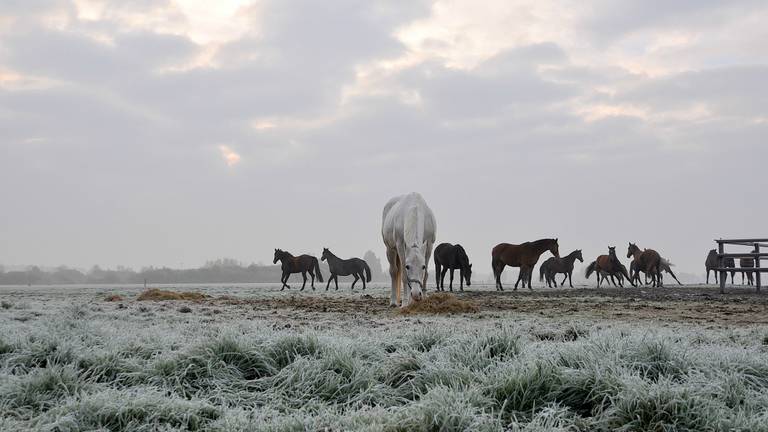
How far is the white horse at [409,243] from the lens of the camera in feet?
34.9

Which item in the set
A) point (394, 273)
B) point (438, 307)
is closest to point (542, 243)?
point (394, 273)

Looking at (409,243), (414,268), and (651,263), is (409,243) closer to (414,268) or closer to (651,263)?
(414,268)

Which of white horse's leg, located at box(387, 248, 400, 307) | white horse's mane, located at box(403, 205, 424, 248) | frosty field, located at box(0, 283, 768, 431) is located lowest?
frosty field, located at box(0, 283, 768, 431)

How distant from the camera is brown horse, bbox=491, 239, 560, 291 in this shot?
74.6 ft

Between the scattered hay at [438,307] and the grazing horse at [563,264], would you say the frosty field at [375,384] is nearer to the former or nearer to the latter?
the scattered hay at [438,307]

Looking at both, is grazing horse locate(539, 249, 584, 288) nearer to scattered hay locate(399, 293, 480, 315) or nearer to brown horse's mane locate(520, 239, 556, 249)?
brown horse's mane locate(520, 239, 556, 249)

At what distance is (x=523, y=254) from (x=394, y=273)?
39.2 ft

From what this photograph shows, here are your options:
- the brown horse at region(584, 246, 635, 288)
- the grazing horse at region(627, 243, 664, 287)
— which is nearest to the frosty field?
the grazing horse at region(627, 243, 664, 287)

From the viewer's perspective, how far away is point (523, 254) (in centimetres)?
2319

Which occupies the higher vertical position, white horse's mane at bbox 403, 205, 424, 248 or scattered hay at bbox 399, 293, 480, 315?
white horse's mane at bbox 403, 205, 424, 248

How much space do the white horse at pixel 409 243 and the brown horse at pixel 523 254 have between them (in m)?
10.4

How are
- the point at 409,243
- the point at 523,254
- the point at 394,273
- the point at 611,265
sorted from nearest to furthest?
the point at 409,243
the point at 394,273
the point at 523,254
the point at 611,265

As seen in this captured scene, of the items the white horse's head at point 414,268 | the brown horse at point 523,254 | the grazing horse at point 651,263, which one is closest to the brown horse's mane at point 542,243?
the brown horse at point 523,254

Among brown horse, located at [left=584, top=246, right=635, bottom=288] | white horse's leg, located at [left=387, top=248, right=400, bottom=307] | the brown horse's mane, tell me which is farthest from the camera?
brown horse, located at [left=584, top=246, right=635, bottom=288]
